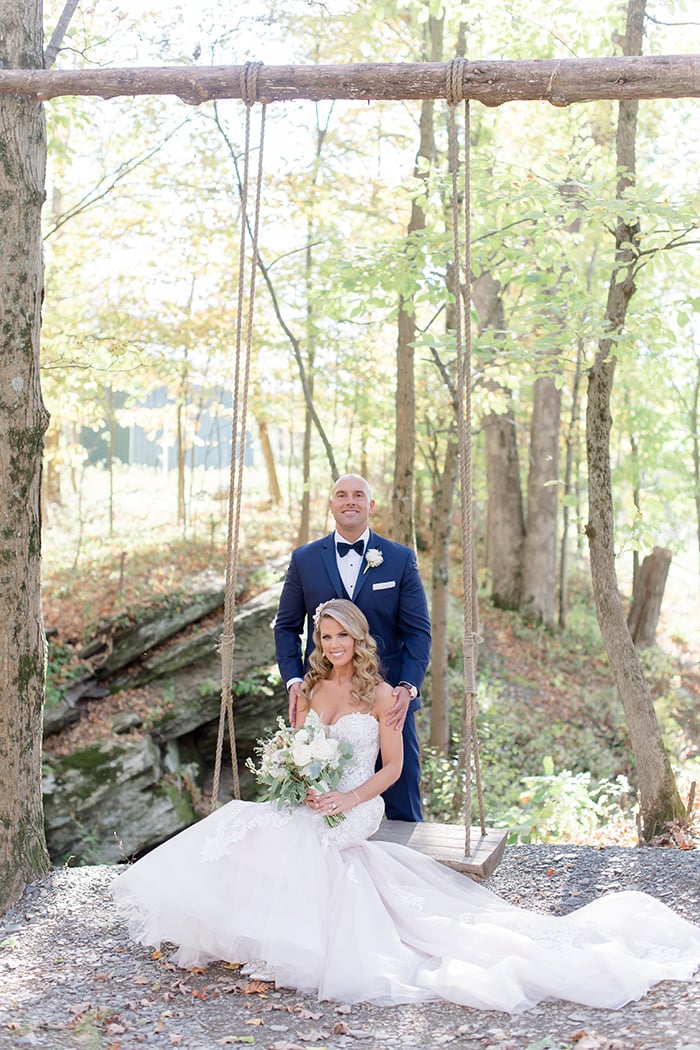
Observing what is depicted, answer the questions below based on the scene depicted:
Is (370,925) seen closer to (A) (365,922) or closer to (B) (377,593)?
(A) (365,922)

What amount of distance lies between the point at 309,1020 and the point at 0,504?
260 centimetres

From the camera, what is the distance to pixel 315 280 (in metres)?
10.7

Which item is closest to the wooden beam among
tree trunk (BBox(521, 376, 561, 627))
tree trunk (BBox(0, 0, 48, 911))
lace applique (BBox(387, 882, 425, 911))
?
tree trunk (BBox(0, 0, 48, 911))

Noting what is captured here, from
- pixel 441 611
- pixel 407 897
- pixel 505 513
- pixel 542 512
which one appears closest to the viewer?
pixel 407 897

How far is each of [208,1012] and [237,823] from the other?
687mm

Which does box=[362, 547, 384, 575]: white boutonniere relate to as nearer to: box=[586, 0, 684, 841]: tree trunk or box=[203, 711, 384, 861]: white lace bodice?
box=[203, 711, 384, 861]: white lace bodice

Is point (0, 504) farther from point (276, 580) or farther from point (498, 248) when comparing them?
point (276, 580)

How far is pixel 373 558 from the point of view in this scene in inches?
185

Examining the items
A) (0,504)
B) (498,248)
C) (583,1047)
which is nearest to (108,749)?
(0,504)

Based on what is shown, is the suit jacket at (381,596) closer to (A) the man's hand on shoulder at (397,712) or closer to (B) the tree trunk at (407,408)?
(A) the man's hand on shoulder at (397,712)

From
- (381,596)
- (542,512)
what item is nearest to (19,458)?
(381,596)

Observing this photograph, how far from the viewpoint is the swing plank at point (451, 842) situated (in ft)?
13.4

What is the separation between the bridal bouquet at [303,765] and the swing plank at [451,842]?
0.47 metres

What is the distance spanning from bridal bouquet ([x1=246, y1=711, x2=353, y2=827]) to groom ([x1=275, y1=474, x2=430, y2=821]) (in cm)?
70
